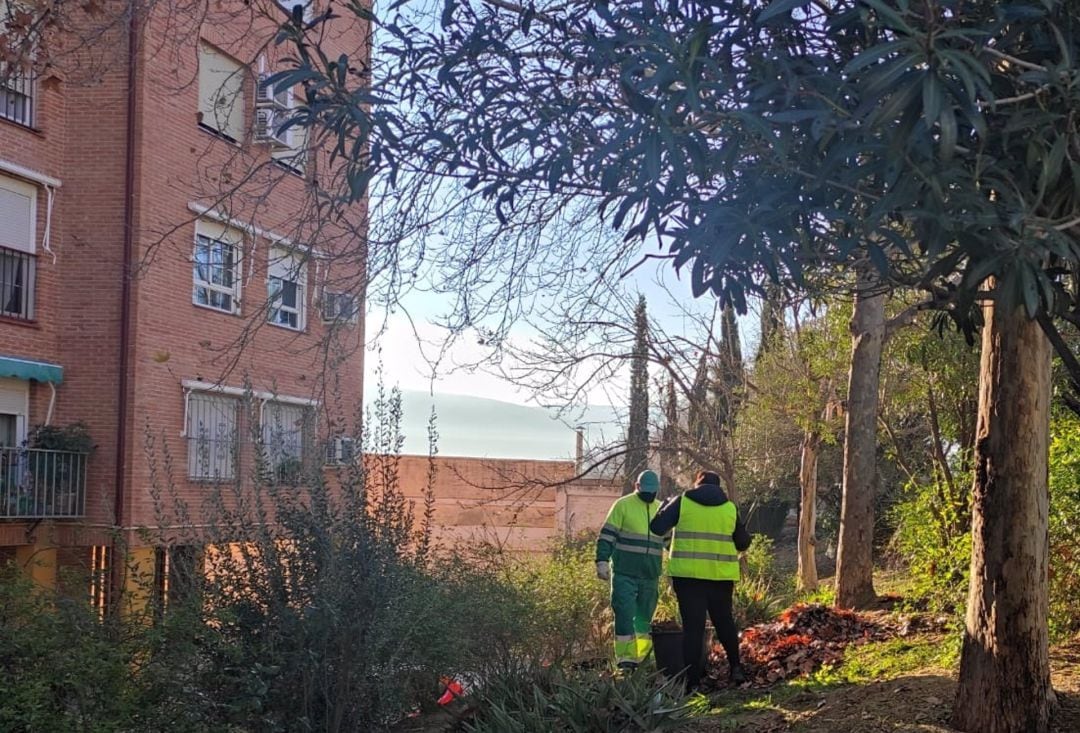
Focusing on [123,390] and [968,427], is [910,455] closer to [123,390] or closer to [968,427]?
[968,427]

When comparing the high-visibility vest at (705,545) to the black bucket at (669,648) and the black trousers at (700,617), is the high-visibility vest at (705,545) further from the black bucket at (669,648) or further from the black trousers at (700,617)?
the black bucket at (669,648)

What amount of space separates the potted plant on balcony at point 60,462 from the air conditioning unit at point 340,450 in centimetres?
1100

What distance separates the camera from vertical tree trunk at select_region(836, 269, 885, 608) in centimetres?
1183

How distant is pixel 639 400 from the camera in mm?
16328

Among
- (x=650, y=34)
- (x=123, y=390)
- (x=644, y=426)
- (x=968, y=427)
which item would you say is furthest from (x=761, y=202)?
(x=123, y=390)

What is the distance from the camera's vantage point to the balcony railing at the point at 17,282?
A: 1666 centimetres

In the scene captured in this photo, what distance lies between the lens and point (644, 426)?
1666cm

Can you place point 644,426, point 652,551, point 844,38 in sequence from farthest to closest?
point 644,426
point 652,551
point 844,38

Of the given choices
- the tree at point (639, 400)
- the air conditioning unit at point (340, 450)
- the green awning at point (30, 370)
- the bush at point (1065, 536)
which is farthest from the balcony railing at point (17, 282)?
the bush at point (1065, 536)

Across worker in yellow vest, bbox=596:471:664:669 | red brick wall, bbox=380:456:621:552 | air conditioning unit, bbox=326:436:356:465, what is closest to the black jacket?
worker in yellow vest, bbox=596:471:664:669

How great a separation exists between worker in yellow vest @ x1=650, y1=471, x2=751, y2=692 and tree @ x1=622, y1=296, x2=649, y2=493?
5909 millimetres

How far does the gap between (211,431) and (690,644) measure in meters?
11.8

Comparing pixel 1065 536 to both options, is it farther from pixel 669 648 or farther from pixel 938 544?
pixel 669 648

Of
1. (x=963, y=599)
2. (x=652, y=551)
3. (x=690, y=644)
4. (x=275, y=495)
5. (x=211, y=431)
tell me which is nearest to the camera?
(x=275, y=495)
